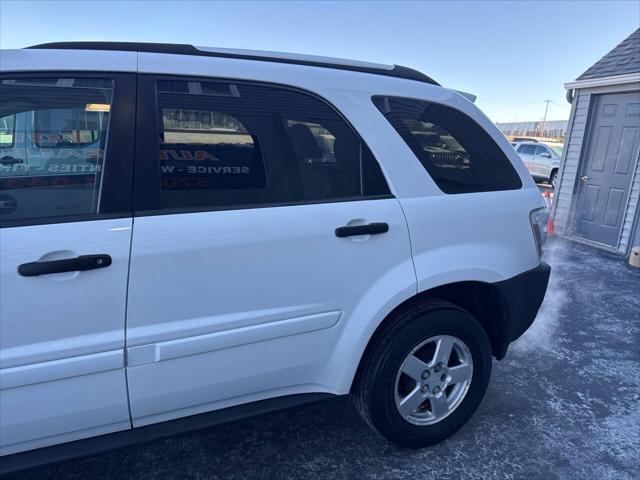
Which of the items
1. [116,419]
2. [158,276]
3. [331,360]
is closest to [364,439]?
[331,360]

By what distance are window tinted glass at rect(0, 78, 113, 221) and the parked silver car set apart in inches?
681

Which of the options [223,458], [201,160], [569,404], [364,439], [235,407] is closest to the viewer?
[201,160]

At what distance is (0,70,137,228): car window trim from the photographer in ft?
5.32

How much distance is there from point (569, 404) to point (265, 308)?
2221 mm

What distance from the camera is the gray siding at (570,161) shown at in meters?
7.25

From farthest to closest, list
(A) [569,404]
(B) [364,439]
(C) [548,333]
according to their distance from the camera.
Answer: (C) [548,333] < (A) [569,404] < (B) [364,439]

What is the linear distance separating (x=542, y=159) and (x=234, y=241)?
60.5 feet

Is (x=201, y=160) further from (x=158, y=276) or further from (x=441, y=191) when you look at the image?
(x=441, y=191)

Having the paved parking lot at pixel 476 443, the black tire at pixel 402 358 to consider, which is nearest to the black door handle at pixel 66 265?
the paved parking lot at pixel 476 443

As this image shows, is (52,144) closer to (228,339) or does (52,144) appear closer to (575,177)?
(228,339)

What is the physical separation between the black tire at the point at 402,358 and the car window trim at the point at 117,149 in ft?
4.28

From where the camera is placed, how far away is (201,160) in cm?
182

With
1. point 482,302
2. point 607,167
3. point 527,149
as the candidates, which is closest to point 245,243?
point 482,302

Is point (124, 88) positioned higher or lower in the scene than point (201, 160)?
higher
